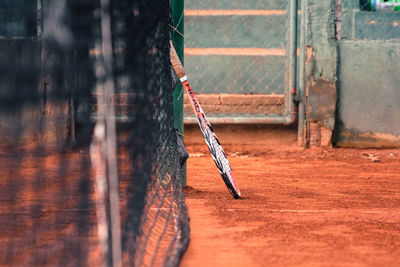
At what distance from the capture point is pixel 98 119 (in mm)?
1146

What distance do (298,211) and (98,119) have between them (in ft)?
5.20

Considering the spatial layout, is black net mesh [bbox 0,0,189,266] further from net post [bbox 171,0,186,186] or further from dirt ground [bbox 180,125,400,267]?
net post [bbox 171,0,186,186]

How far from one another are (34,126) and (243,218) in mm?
1084

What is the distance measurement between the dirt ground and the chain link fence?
957mm

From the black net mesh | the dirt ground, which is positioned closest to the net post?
the dirt ground

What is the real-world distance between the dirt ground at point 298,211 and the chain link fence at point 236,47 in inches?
37.7

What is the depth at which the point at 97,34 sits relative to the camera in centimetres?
128

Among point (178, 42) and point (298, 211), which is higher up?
point (178, 42)

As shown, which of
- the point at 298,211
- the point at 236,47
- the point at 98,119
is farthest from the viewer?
the point at 236,47

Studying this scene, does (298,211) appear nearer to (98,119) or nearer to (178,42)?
(178,42)

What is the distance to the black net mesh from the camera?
45.6 inches

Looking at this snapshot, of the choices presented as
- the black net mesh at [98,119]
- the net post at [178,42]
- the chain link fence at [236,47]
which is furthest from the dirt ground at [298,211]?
the chain link fence at [236,47]

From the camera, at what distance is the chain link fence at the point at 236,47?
5680 mm

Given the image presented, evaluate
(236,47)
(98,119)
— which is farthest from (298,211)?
(236,47)
